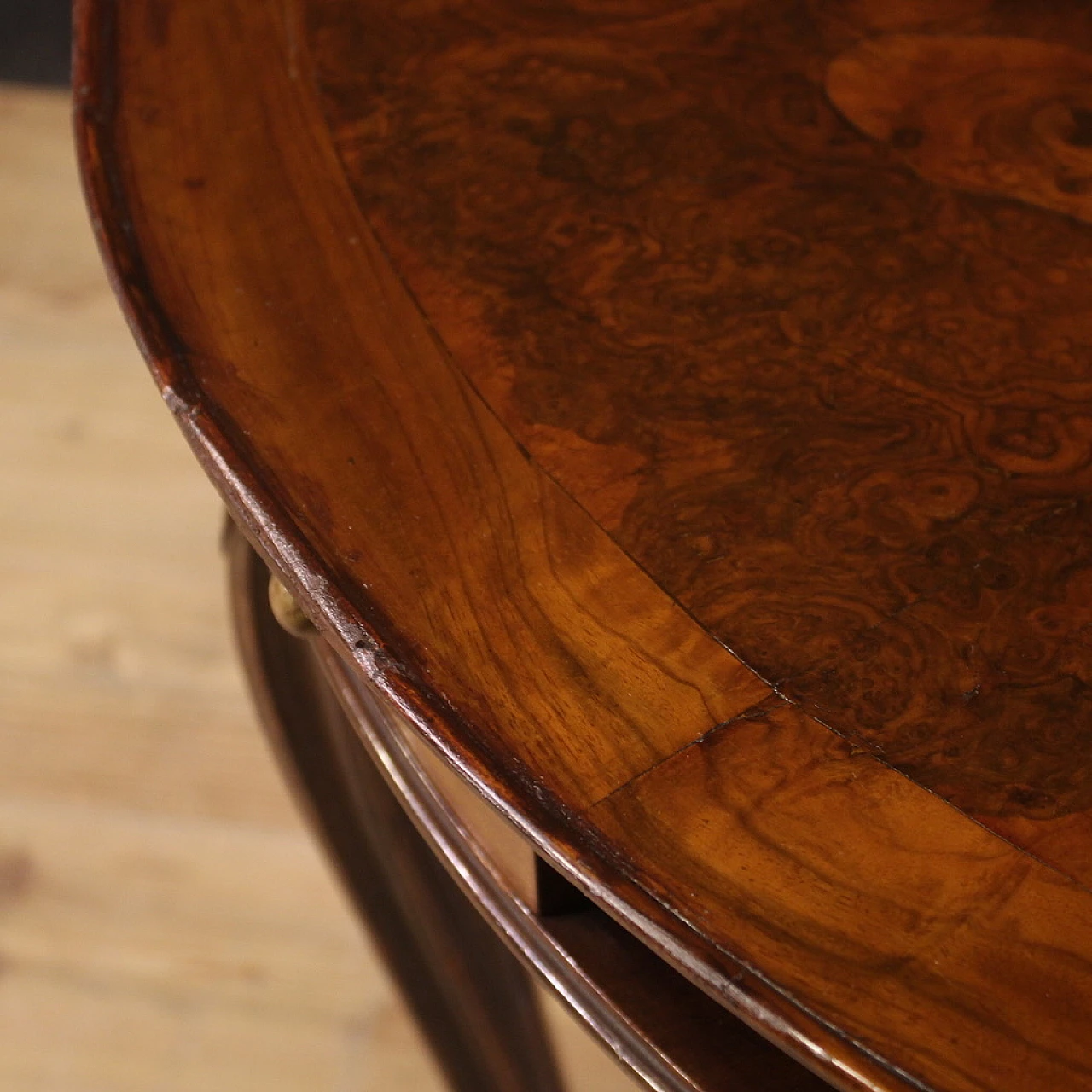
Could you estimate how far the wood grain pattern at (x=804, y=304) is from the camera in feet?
1.02

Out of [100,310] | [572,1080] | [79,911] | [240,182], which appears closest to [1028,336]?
[240,182]

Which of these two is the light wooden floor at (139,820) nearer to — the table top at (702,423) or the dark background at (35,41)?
the dark background at (35,41)

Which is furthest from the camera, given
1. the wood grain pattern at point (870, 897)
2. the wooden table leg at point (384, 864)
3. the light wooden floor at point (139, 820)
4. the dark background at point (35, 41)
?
the dark background at point (35, 41)

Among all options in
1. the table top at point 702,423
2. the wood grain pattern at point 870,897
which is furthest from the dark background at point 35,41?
the wood grain pattern at point 870,897

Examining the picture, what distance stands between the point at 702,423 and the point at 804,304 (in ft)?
0.19

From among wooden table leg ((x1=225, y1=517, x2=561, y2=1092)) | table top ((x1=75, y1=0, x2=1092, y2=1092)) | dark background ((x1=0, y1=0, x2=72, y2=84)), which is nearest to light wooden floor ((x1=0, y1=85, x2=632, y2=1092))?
wooden table leg ((x1=225, y1=517, x2=561, y2=1092))

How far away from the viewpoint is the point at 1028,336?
381 mm

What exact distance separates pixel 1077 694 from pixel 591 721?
4.1 inches

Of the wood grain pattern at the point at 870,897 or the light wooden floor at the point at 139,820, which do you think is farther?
the light wooden floor at the point at 139,820

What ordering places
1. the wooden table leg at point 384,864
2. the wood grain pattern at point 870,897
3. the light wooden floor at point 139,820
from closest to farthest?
the wood grain pattern at point 870,897 → the wooden table leg at point 384,864 → the light wooden floor at point 139,820

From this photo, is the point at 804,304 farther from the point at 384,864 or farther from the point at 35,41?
the point at 35,41

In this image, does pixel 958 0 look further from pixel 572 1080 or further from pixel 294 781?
pixel 572 1080

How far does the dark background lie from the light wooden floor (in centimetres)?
44

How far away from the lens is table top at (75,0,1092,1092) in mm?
272
